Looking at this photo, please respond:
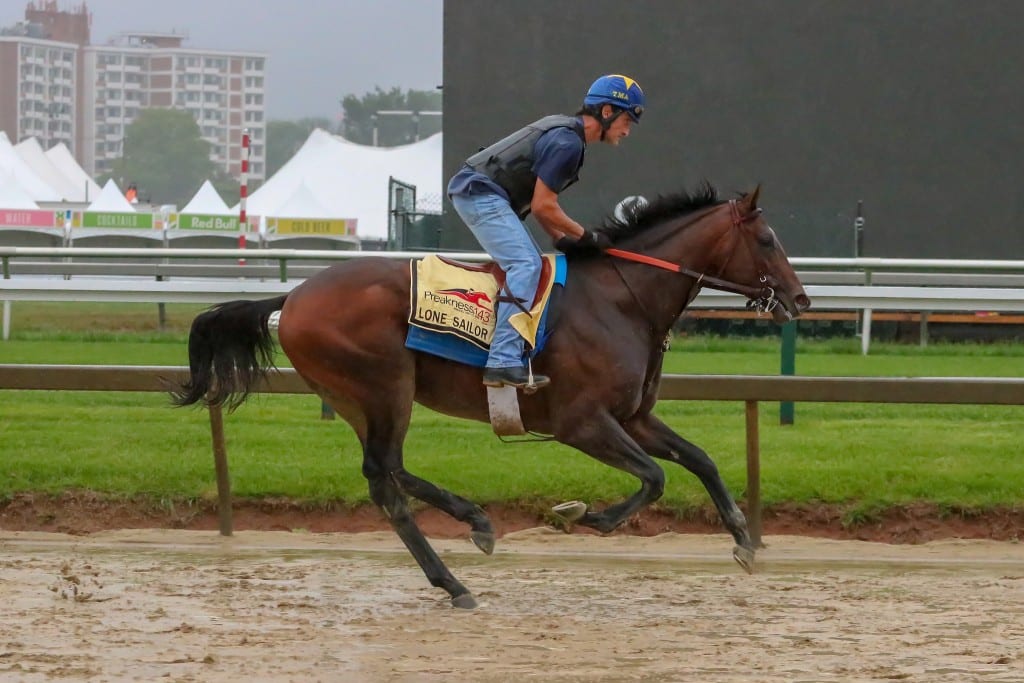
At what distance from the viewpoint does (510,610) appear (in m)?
6.61

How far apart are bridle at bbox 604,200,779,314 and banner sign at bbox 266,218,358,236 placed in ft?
77.1

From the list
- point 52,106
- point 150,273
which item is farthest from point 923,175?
point 52,106

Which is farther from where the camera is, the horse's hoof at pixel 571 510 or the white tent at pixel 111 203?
the white tent at pixel 111 203

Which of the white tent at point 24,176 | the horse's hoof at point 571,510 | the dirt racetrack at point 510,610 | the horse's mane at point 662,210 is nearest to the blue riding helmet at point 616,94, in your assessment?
the horse's mane at point 662,210

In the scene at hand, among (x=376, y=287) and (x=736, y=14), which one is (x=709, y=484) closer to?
(x=376, y=287)

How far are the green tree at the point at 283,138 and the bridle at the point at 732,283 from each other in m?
161

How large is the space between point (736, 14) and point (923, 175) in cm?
305

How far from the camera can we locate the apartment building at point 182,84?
182 metres

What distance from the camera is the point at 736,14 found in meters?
19.0

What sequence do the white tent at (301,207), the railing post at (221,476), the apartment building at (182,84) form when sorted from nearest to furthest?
the railing post at (221,476) → the white tent at (301,207) → the apartment building at (182,84)

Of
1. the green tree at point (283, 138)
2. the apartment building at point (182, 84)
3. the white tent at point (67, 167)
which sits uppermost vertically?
the apartment building at point (182, 84)

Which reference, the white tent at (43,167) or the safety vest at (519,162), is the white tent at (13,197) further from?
the safety vest at (519,162)

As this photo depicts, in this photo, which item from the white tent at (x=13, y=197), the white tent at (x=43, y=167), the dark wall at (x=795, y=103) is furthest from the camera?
the white tent at (x=43, y=167)

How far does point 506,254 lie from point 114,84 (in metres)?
191
